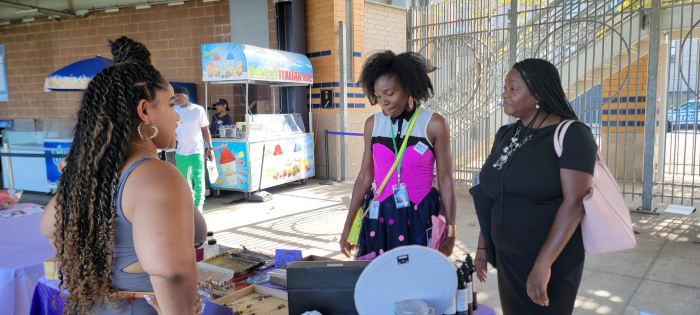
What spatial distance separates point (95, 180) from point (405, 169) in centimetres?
160

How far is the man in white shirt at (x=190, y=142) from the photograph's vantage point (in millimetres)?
6531

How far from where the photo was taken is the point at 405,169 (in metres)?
2.60

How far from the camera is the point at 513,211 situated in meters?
2.11

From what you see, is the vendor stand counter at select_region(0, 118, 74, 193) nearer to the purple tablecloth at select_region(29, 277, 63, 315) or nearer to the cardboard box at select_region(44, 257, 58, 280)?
the purple tablecloth at select_region(29, 277, 63, 315)

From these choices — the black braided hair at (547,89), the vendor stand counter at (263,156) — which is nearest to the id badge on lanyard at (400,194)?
the black braided hair at (547,89)

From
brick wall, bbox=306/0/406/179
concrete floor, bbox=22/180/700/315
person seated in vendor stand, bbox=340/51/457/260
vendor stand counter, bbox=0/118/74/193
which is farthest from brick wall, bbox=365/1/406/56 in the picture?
person seated in vendor stand, bbox=340/51/457/260

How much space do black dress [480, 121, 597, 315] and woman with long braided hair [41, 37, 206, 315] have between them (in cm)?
137

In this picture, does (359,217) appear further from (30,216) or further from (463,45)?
(463,45)

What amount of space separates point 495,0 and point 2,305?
767 centimetres

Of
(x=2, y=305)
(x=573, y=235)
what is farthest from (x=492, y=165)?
(x=2, y=305)

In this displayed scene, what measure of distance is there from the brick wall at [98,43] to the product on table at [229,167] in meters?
2.62

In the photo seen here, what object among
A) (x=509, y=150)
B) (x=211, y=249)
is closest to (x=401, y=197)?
(x=509, y=150)

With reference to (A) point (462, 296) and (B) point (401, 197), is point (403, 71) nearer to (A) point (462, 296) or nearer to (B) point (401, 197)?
(B) point (401, 197)

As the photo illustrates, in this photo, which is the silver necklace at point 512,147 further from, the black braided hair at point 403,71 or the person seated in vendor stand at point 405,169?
the black braided hair at point 403,71
